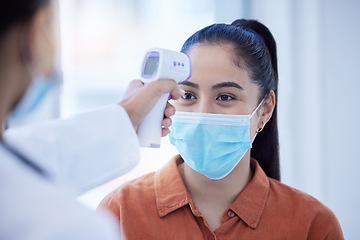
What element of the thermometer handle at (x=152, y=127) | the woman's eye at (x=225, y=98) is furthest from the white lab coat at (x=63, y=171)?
the woman's eye at (x=225, y=98)

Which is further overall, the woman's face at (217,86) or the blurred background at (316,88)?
the blurred background at (316,88)

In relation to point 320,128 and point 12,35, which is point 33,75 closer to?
point 12,35

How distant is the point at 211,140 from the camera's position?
1.30 m

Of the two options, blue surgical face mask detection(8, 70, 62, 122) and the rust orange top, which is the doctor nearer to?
blue surgical face mask detection(8, 70, 62, 122)

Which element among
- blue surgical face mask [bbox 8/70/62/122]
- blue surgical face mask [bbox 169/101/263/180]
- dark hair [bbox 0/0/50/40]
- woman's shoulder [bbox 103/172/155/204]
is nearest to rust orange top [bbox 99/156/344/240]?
woman's shoulder [bbox 103/172/155/204]

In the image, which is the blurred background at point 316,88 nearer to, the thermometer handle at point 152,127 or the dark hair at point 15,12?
the thermometer handle at point 152,127

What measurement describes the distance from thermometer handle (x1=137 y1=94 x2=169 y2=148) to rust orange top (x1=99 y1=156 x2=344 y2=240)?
36cm

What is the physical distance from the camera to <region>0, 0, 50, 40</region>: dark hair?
20.4 inches

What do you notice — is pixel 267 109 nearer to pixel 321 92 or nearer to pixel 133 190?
pixel 133 190

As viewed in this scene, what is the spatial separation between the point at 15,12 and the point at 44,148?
295mm

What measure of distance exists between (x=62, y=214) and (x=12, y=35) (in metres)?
0.27

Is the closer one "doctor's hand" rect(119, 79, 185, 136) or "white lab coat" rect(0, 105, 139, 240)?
"white lab coat" rect(0, 105, 139, 240)

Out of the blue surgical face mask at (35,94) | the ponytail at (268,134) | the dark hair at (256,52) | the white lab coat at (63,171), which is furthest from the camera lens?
the ponytail at (268,134)

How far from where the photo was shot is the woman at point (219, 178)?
130 centimetres
